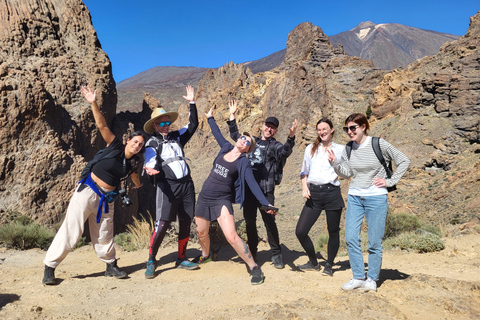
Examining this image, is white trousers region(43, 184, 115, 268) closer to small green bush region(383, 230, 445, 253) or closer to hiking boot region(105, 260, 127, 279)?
hiking boot region(105, 260, 127, 279)

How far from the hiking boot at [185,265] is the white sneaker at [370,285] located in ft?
7.91

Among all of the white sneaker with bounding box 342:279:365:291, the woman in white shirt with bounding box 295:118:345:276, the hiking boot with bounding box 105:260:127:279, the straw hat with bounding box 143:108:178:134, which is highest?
the straw hat with bounding box 143:108:178:134

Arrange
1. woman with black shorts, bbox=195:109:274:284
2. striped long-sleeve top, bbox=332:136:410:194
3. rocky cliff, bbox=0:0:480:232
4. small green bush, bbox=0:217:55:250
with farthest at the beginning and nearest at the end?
1. rocky cliff, bbox=0:0:480:232
2. small green bush, bbox=0:217:55:250
3. woman with black shorts, bbox=195:109:274:284
4. striped long-sleeve top, bbox=332:136:410:194

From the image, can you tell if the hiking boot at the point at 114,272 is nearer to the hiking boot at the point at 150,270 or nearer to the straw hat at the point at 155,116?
the hiking boot at the point at 150,270

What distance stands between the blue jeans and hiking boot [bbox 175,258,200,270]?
2303mm

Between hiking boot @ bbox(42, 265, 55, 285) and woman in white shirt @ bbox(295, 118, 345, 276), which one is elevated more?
woman in white shirt @ bbox(295, 118, 345, 276)

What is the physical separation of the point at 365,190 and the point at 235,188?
1705 mm

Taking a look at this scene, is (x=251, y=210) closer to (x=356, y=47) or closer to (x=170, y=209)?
(x=170, y=209)

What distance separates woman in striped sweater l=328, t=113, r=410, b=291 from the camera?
3.84 metres

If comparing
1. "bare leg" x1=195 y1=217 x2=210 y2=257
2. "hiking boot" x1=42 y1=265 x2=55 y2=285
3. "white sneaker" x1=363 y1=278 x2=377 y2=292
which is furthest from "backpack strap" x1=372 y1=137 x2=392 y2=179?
"hiking boot" x1=42 y1=265 x2=55 y2=285

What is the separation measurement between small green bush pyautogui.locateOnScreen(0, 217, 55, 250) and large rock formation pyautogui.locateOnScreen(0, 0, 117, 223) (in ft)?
3.26

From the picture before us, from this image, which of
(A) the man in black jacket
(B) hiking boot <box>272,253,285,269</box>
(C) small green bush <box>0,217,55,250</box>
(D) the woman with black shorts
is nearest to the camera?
(D) the woman with black shorts

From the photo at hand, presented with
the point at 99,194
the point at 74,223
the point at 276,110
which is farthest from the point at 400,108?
the point at 74,223

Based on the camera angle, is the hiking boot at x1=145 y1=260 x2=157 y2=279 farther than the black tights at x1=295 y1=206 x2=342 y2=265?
Yes
